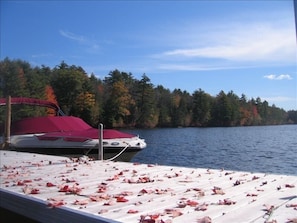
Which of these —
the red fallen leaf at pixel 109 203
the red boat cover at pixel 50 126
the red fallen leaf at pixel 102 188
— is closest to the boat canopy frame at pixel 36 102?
the red boat cover at pixel 50 126

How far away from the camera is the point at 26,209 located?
12.8ft

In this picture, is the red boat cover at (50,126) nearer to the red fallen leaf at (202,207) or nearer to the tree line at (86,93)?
the tree line at (86,93)

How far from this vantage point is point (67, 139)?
14.4 metres

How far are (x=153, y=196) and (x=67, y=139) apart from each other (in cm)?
1093

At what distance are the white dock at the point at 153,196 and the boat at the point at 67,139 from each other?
25.2ft

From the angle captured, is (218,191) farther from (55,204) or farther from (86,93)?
(86,93)

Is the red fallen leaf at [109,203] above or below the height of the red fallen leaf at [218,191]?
below

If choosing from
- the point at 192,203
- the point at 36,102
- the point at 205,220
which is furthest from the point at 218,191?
the point at 36,102

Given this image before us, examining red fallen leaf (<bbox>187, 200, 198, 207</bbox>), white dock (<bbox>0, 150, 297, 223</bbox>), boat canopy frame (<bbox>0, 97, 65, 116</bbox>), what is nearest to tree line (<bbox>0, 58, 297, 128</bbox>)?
boat canopy frame (<bbox>0, 97, 65, 116</bbox>)

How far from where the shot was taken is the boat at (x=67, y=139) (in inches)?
548

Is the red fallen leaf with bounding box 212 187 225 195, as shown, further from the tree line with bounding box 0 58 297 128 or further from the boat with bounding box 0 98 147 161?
the boat with bounding box 0 98 147 161

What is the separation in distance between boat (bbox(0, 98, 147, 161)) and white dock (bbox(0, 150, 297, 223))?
7.68 meters

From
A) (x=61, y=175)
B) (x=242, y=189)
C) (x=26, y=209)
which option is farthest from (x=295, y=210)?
(x=61, y=175)

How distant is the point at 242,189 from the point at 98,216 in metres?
1.87
